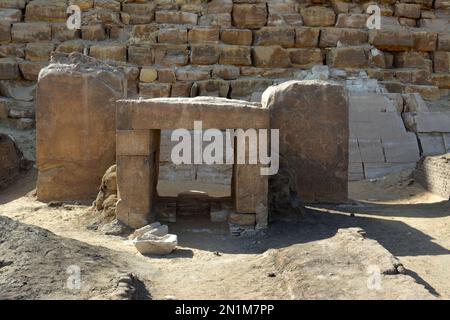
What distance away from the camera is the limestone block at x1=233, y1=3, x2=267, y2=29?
16.1m

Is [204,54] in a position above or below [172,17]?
below

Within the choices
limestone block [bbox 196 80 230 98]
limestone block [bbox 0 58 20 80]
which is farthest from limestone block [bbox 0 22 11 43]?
limestone block [bbox 196 80 230 98]

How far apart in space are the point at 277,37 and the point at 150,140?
9.64 metres

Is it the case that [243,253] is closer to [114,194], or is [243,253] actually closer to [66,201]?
[114,194]

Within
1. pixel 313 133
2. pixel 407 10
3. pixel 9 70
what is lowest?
pixel 313 133

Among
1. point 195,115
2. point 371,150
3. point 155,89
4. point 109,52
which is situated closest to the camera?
point 195,115

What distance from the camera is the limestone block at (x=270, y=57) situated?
15633 millimetres

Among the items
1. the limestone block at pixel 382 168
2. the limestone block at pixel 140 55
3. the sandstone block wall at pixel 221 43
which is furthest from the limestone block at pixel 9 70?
the limestone block at pixel 382 168

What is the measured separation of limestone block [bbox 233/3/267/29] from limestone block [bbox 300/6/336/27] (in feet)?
3.97

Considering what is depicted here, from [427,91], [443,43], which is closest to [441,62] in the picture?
[443,43]

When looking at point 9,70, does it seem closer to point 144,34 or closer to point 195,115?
point 144,34

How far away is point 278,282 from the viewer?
16.5 ft

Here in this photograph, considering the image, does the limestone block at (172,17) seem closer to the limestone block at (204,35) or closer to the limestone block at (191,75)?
the limestone block at (204,35)

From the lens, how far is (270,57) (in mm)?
15672
